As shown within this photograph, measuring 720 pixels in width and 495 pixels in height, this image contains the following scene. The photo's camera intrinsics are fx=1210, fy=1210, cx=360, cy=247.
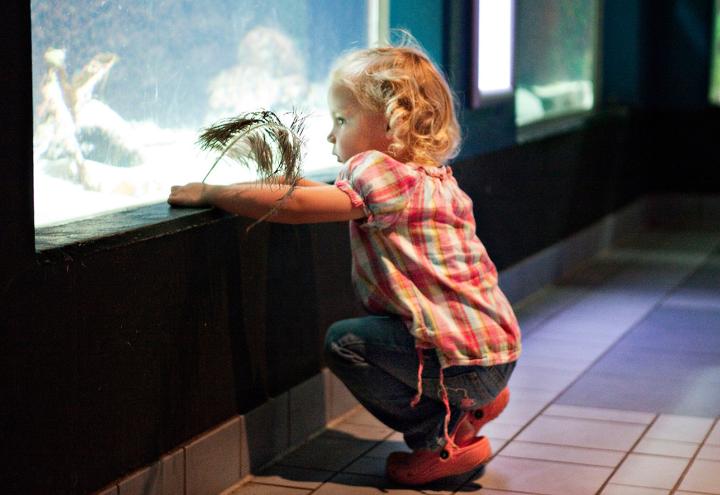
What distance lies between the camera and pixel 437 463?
11.0 ft

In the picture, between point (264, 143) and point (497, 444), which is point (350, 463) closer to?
point (497, 444)

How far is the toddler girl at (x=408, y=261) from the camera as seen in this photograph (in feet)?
10.4

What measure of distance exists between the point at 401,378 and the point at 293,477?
1.51 ft

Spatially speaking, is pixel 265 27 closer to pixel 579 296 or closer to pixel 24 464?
pixel 24 464

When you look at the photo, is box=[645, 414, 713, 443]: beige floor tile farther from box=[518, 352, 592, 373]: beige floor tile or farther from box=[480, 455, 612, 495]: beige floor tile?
box=[518, 352, 592, 373]: beige floor tile

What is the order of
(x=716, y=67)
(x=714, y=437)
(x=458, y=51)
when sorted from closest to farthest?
1. (x=714, y=437)
2. (x=458, y=51)
3. (x=716, y=67)

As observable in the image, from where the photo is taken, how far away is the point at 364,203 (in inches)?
124

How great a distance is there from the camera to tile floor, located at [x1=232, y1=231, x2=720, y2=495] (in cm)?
344

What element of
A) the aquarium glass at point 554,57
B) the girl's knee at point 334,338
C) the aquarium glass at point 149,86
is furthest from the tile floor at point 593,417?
the aquarium glass at point 554,57

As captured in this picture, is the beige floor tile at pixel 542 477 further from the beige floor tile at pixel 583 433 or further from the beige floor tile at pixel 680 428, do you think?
the beige floor tile at pixel 680 428

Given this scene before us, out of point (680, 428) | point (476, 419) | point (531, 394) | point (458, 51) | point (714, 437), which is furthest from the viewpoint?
point (458, 51)

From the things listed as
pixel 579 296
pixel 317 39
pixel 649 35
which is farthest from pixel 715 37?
pixel 317 39

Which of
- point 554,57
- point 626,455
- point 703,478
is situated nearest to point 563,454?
point 626,455

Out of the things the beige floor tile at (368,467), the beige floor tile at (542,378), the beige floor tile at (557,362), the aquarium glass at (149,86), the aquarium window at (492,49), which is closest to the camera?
the aquarium glass at (149,86)
